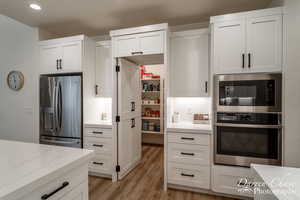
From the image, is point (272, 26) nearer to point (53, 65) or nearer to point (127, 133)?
point (127, 133)

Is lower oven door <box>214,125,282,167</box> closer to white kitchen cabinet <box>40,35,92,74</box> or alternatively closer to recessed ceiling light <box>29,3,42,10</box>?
white kitchen cabinet <box>40,35,92,74</box>

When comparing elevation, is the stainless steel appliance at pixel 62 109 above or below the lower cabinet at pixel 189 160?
above

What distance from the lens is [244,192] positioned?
205 centimetres

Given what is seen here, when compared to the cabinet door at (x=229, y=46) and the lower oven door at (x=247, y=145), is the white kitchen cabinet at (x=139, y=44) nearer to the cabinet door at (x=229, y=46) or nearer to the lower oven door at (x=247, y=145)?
the cabinet door at (x=229, y=46)

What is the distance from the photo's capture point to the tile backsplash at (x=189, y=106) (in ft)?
9.24

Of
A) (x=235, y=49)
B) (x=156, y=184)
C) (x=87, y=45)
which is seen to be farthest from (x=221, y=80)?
(x=87, y=45)

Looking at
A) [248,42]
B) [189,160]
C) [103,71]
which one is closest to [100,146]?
[103,71]

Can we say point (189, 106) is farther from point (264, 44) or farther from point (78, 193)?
point (78, 193)

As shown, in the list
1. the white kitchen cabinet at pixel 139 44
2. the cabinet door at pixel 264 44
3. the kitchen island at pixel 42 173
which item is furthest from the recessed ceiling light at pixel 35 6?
the cabinet door at pixel 264 44

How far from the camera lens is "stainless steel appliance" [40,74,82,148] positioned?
2.74 m

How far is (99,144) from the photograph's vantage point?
2.71 metres

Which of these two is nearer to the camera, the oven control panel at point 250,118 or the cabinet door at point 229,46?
the oven control panel at point 250,118

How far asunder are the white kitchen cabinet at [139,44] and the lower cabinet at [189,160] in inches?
51.1

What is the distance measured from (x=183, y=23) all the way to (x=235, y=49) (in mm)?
1301
